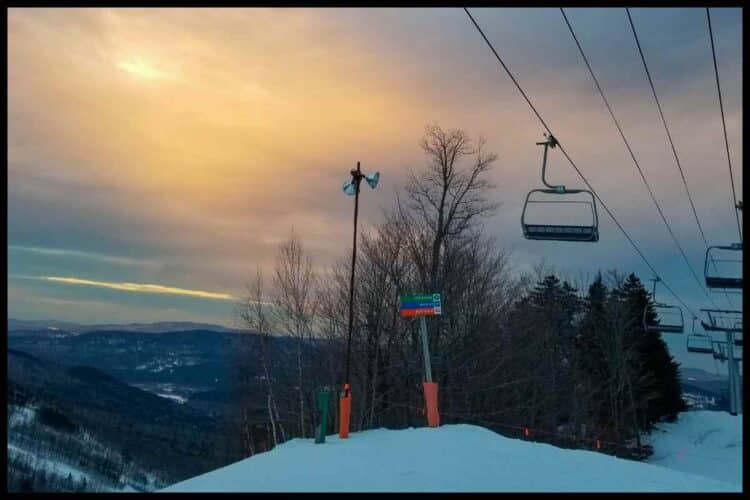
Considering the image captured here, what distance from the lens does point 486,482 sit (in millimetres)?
7625

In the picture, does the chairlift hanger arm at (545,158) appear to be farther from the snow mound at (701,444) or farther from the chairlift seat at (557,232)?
the snow mound at (701,444)

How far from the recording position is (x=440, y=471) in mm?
8172

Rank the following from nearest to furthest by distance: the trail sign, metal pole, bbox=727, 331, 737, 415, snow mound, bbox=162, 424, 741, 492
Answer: snow mound, bbox=162, 424, 741, 492, the trail sign, metal pole, bbox=727, 331, 737, 415

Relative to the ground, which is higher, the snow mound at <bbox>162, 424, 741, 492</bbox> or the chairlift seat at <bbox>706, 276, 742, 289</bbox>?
the chairlift seat at <bbox>706, 276, 742, 289</bbox>

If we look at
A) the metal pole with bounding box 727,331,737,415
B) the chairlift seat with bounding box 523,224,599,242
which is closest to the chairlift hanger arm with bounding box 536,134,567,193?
the chairlift seat with bounding box 523,224,599,242

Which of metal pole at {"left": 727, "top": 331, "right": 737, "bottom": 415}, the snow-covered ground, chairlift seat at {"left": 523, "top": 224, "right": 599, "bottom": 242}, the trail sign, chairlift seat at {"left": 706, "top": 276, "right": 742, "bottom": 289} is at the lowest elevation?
the snow-covered ground

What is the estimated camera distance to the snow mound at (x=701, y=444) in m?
39.3

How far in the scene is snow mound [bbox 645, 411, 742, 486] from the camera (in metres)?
39.3

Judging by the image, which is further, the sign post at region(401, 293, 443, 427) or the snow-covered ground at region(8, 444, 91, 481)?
the snow-covered ground at region(8, 444, 91, 481)

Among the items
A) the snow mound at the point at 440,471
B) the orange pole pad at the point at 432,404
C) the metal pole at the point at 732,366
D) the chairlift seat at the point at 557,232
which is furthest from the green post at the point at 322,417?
the metal pole at the point at 732,366

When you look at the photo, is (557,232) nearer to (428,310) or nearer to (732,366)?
(428,310)

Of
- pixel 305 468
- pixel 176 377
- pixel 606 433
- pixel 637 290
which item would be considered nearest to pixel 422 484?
pixel 305 468

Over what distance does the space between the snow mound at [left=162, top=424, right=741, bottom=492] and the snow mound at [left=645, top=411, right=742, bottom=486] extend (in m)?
30.9

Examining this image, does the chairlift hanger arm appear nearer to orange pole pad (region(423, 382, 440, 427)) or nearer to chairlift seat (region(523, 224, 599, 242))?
chairlift seat (region(523, 224, 599, 242))
